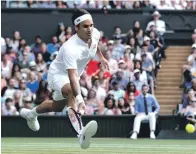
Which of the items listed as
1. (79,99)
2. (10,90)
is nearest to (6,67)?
(10,90)

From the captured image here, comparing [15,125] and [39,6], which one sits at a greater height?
[39,6]

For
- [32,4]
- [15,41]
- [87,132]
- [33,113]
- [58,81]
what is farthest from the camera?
[32,4]

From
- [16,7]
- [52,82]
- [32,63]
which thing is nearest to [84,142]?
[52,82]

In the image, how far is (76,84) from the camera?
10.5 metres

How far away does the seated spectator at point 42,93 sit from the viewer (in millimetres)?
20500

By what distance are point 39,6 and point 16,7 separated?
0.72m

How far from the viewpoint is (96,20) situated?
82.3ft

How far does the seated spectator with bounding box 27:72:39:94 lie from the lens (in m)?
20.9

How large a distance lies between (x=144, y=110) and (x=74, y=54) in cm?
872

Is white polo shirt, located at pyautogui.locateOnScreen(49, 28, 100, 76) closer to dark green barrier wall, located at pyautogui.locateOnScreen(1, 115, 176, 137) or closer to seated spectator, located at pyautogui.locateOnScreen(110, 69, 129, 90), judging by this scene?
dark green barrier wall, located at pyautogui.locateOnScreen(1, 115, 176, 137)

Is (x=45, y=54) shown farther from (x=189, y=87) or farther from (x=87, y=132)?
(x=87, y=132)

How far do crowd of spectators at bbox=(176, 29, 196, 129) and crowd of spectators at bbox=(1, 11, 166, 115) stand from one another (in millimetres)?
894

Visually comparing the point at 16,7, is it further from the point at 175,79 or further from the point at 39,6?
the point at 175,79

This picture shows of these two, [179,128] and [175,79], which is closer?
[179,128]
